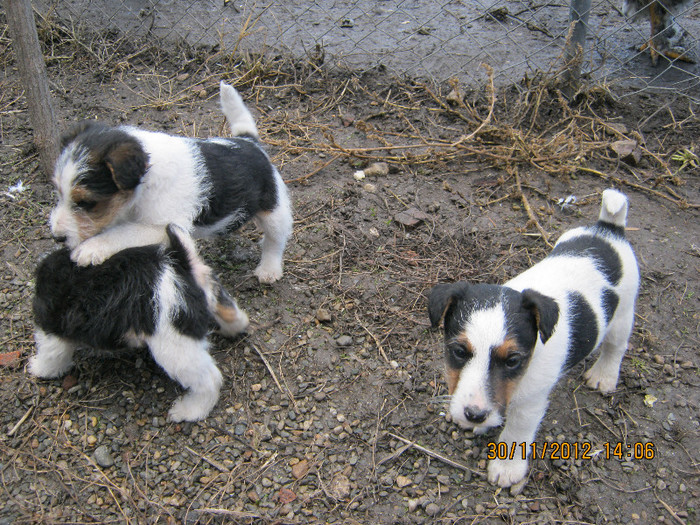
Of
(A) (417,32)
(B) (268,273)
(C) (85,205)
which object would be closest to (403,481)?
(B) (268,273)

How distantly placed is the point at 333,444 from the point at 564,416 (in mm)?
1499

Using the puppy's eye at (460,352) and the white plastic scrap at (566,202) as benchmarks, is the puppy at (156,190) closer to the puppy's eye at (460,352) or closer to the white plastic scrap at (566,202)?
the puppy's eye at (460,352)

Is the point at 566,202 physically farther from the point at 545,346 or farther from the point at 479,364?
the point at 479,364

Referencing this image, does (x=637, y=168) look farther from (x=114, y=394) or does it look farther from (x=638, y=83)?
(x=114, y=394)

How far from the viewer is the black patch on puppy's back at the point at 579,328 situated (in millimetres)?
3152

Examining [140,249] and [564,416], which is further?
[564,416]

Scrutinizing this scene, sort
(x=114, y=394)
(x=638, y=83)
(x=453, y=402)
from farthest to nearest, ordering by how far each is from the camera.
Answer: (x=638, y=83) < (x=114, y=394) < (x=453, y=402)

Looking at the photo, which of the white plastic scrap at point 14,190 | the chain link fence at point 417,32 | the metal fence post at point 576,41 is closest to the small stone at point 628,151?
the metal fence post at point 576,41

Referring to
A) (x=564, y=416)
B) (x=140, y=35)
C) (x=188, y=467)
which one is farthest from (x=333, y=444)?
(x=140, y=35)

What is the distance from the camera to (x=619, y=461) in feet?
11.1

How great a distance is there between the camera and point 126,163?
338cm

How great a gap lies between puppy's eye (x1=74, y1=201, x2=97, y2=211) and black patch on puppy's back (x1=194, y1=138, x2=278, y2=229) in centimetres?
66

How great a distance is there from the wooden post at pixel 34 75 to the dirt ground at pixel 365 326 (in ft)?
1.21

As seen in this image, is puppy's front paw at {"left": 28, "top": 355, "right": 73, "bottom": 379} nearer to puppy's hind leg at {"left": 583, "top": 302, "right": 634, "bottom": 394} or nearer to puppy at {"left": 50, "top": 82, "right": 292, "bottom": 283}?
puppy at {"left": 50, "top": 82, "right": 292, "bottom": 283}
